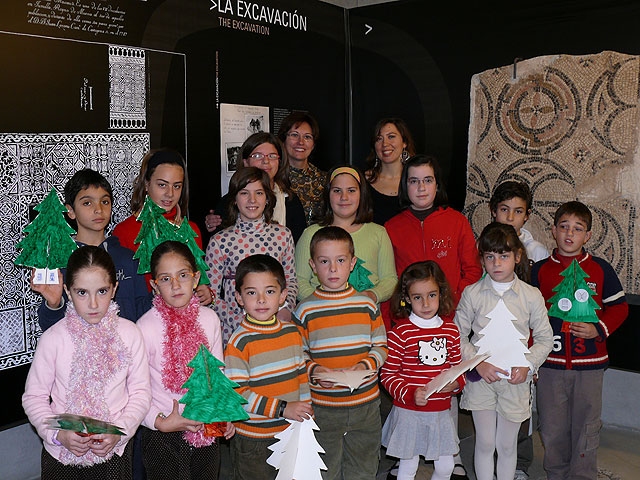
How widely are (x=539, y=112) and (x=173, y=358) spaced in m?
3.62

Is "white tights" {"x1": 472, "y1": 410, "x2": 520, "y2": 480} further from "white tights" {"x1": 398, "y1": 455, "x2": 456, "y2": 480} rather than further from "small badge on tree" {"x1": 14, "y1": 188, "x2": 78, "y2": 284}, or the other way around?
"small badge on tree" {"x1": 14, "y1": 188, "x2": 78, "y2": 284}

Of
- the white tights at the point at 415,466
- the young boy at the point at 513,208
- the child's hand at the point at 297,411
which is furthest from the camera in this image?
the young boy at the point at 513,208

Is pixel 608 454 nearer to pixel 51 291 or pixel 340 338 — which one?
pixel 340 338

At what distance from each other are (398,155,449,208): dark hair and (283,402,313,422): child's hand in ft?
5.97

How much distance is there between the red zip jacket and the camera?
3773mm

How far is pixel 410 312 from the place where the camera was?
3541mm

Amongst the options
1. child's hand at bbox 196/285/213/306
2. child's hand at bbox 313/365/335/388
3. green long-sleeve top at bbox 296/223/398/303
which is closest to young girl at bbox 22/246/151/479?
child's hand at bbox 196/285/213/306

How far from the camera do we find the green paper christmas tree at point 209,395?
2607 mm

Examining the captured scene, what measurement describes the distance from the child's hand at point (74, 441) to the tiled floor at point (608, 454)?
2.19 metres

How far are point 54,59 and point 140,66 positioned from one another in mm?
607

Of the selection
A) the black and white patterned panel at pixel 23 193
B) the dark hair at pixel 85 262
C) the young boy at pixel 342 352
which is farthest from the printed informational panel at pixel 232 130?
the dark hair at pixel 85 262

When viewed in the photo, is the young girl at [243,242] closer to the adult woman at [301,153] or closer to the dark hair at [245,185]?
the dark hair at [245,185]

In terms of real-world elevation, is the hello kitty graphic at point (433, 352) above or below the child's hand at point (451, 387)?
above

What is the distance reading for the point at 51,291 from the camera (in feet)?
10.0
